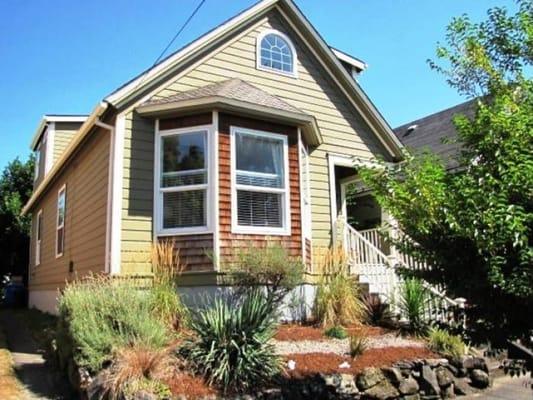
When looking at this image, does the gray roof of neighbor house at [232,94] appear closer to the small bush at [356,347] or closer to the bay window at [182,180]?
the bay window at [182,180]

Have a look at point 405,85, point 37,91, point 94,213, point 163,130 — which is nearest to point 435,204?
point 405,85

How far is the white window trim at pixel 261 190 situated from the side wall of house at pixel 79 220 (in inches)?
99.8

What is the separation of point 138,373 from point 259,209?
4393mm

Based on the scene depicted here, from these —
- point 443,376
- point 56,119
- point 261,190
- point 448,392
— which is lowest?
point 448,392

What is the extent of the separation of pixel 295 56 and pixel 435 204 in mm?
8482

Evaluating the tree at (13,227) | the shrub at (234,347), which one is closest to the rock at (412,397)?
the shrub at (234,347)

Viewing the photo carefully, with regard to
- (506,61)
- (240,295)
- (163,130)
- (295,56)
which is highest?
(295,56)

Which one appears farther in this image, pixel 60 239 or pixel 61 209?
pixel 61 209

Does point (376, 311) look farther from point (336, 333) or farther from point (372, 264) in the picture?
point (336, 333)

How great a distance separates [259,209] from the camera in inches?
355

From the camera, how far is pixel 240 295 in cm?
810

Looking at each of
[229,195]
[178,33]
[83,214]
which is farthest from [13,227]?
[229,195]

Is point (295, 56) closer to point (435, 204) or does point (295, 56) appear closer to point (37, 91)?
point (37, 91)

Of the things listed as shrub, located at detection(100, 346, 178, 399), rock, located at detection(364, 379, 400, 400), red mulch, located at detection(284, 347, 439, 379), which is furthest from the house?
rock, located at detection(364, 379, 400, 400)
